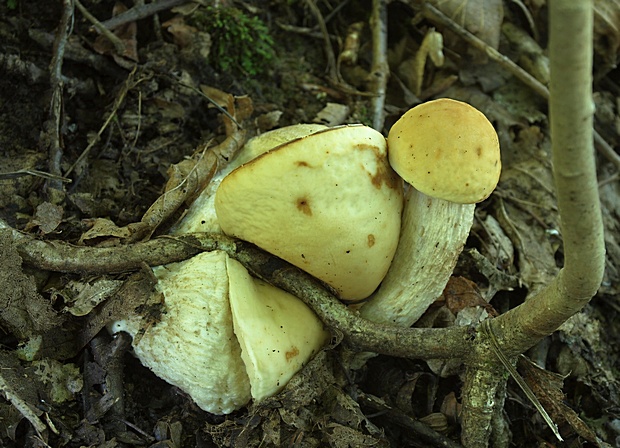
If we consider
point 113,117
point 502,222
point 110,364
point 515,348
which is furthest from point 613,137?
point 110,364

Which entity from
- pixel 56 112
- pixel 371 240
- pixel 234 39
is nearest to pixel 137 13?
pixel 234 39

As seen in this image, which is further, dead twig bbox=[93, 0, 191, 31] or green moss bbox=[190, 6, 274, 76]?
green moss bbox=[190, 6, 274, 76]

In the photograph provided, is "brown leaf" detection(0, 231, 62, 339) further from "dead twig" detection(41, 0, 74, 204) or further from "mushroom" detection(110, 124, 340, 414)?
"dead twig" detection(41, 0, 74, 204)

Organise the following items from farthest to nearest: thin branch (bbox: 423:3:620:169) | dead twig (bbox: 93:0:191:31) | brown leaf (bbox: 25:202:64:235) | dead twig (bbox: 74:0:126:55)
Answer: thin branch (bbox: 423:3:620:169)
dead twig (bbox: 93:0:191:31)
dead twig (bbox: 74:0:126:55)
brown leaf (bbox: 25:202:64:235)

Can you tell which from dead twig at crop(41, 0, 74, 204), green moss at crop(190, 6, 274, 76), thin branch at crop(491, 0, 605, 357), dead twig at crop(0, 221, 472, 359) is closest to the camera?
thin branch at crop(491, 0, 605, 357)

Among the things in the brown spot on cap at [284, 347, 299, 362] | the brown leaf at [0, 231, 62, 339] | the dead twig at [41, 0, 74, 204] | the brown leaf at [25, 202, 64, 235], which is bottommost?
the brown spot on cap at [284, 347, 299, 362]

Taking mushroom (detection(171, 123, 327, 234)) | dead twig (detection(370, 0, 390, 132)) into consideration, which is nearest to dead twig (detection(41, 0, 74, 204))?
mushroom (detection(171, 123, 327, 234))
